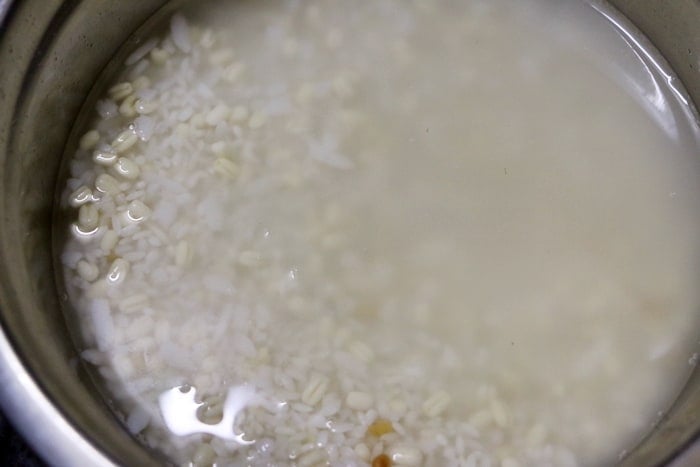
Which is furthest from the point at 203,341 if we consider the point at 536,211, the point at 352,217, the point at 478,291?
the point at 536,211

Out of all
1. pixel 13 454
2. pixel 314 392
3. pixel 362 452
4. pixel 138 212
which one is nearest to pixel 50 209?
pixel 138 212

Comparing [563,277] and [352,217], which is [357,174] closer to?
[352,217]

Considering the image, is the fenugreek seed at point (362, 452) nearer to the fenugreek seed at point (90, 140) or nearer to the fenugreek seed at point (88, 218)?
the fenugreek seed at point (88, 218)

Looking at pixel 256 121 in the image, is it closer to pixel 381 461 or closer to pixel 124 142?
pixel 124 142

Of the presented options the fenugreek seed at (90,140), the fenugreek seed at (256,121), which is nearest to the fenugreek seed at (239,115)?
the fenugreek seed at (256,121)

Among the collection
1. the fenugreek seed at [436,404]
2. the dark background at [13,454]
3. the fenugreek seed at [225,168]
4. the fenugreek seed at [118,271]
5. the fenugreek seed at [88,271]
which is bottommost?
the dark background at [13,454]

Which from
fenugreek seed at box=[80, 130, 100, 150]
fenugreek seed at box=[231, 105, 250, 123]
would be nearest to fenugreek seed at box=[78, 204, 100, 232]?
fenugreek seed at box=[80, 130, 100, 150]
